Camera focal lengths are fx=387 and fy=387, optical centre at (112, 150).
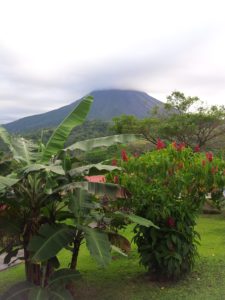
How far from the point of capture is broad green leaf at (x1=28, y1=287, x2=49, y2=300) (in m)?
4.50

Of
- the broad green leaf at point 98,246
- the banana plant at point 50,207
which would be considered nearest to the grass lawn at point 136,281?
the banana plant at point 50,207

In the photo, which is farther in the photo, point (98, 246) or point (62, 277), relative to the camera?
point (62, 277)

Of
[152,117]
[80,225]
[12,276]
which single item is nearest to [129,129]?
[152,117]

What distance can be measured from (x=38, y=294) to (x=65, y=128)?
2.25 m

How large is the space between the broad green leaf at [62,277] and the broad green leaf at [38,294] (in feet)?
0.67

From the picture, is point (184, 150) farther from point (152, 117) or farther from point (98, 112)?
point (98, 112)

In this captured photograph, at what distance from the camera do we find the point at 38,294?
14.9 ft

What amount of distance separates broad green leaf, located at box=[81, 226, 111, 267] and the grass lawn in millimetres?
1202

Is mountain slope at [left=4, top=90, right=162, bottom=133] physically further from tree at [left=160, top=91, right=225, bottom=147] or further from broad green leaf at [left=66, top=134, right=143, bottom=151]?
broad green leaf at [left=66, top=134, right=143, bottom=151]

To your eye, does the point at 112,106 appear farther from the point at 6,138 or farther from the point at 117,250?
the point at 117,250

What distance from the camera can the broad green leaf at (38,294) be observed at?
4500 mm

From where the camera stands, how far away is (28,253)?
5.05m

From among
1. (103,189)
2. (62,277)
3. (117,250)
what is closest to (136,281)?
(117,250)

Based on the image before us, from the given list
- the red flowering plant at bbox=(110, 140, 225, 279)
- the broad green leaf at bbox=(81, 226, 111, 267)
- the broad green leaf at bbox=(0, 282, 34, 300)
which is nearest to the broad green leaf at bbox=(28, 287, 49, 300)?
the broad green leaf at bbox=(0, 282, 34, 300)
